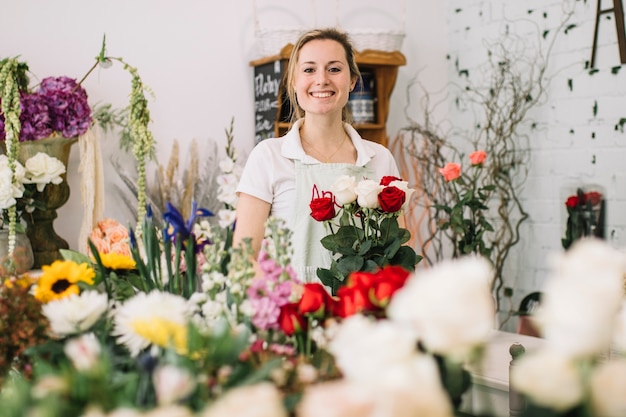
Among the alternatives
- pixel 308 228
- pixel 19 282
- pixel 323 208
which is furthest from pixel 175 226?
pixel 308 228

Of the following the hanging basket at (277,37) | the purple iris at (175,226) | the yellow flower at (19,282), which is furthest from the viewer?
the hanging basket at (277,37)

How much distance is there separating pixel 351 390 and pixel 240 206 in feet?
5.13

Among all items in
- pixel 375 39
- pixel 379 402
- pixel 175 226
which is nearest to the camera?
pixel 379 402

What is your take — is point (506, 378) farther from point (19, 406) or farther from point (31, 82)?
point (31, 82)

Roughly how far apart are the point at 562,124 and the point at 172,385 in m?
3.30

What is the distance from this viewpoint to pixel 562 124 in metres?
3.64

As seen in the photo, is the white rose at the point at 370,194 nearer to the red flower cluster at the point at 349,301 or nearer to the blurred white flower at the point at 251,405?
the red flower cluster at the point at 349,301

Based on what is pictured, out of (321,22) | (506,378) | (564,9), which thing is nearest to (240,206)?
(506,378)

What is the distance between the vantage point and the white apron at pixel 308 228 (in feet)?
6.97

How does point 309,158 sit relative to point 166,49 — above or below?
below

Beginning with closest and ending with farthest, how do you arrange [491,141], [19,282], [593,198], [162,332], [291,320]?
[162,332] < [291,320] < [19,282] < [593,198] < [491,141]

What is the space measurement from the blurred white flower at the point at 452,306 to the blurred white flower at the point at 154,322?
0.31m

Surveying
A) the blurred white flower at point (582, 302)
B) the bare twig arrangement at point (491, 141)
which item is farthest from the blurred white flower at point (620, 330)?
the bare twig arrangement at point (491, 141)

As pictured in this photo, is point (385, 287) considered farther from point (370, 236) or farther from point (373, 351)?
point (370, 236)
